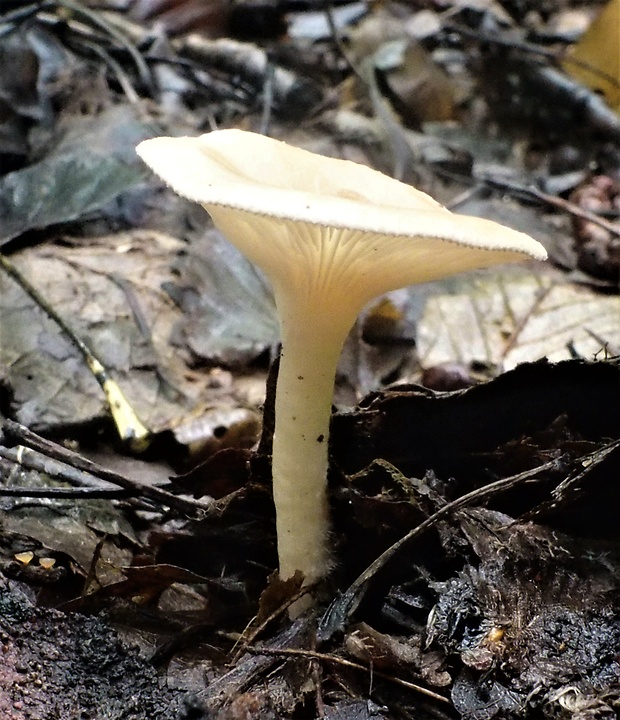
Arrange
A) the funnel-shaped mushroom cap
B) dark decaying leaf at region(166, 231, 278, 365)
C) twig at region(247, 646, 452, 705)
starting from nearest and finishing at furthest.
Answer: the funnel-shaped mushroom cap
twig at region(247, 646, 452, 705)
dark decaying leaf at region(166, 231, 278, 365)

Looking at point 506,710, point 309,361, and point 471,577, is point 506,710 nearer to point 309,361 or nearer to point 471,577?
point 471,577

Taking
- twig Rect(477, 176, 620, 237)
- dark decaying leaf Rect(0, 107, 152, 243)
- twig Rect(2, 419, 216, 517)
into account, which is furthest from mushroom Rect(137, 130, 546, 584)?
twig Rect(477, 176, 620, 237)

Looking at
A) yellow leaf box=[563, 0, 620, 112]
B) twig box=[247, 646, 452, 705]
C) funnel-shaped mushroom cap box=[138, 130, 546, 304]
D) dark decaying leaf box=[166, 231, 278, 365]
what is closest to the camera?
funnel-shaped mushroom cap box=[138, 130, 546, 304]

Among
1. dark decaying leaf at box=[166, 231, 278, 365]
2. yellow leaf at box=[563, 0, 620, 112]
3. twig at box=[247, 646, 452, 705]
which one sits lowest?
dark decaying leaf at box=[166, 231, 278, 365]

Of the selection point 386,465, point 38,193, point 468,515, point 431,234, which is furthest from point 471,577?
point 38,193

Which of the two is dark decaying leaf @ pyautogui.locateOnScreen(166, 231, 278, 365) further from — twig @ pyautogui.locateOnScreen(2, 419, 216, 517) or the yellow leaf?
the yellow leaf

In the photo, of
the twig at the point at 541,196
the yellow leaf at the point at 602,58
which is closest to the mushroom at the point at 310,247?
the twig at the point at 541,196

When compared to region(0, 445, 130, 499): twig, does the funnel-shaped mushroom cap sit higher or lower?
higher

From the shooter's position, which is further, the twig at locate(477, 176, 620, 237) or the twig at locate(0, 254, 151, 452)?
the twig at locate(477, 176, 620, 237)
